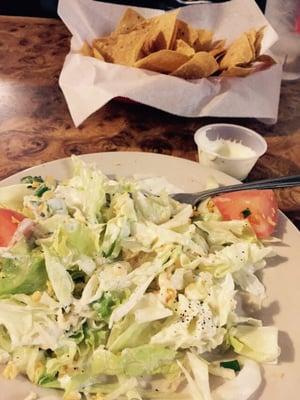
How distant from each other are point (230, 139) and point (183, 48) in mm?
396

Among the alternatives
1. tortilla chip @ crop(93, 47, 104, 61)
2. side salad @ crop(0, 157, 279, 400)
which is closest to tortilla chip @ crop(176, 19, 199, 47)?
tortilla chip @ crop(93, 47, 104, 61)

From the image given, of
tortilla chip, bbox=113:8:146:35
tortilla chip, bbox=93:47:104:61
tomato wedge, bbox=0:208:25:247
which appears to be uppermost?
tortilla chip, bbox=113:8:146:35

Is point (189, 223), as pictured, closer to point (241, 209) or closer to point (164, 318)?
point (241, 209)

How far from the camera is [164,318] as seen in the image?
102 centimetres

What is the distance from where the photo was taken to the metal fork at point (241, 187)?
1282 mm

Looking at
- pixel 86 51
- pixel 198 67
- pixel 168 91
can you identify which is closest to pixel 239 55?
pixel 198 67

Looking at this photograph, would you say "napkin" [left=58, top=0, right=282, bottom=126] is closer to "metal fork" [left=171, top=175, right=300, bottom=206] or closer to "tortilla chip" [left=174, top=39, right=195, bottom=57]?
"tortilla chip" [left=174, top=39, right=195, bottom=57]

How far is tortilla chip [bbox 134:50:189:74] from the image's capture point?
5.60ft

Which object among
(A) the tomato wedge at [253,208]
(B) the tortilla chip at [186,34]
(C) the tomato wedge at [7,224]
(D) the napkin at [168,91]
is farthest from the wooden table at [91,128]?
(C) the tomato wedge at [7,224]

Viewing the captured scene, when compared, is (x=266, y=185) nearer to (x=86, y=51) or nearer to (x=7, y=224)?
(x=7, y=224)

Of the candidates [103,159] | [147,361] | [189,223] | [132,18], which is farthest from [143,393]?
[132,18]

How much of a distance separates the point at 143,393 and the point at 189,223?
16.0 inches

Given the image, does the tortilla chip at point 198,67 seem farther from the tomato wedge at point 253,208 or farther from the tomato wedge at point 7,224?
the tomato wedge at point 7,224

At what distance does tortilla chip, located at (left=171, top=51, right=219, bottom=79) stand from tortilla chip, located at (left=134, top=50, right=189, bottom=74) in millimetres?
26
